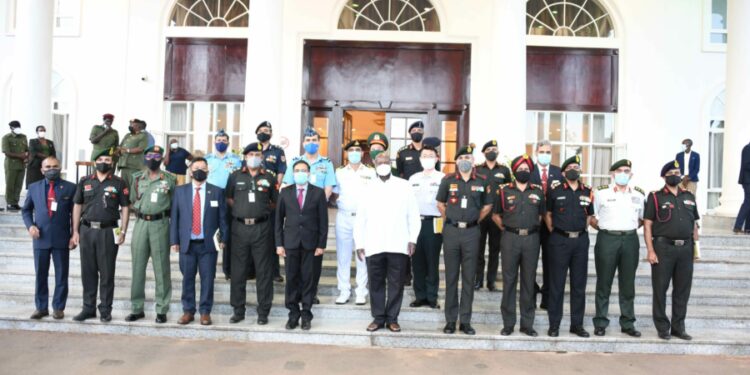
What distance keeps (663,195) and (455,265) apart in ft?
7.78

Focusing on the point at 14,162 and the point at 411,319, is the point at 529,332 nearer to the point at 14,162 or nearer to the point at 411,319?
the point at 411,319

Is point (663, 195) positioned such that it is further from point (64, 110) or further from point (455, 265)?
point (64, 110)

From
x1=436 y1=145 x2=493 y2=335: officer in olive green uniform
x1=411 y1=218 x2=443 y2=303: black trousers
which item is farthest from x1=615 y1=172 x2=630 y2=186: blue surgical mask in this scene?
x1=411 y1=218 x2=443 y2=303: black trousers

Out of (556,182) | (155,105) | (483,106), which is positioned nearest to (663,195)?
(556,182)

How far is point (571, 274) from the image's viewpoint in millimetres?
6195

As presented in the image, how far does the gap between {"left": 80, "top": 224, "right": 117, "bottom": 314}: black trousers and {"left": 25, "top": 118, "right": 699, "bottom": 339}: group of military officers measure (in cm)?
Result: 1

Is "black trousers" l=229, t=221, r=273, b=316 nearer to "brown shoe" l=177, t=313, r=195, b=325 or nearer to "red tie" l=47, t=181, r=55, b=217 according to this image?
"brown shoe" l=177, t=313, r=195, b=325

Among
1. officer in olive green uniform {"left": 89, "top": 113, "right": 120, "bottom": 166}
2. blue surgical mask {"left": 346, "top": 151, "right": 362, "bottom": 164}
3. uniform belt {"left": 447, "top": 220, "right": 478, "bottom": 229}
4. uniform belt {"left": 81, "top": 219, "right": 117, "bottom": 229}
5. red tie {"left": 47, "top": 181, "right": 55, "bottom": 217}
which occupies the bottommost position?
uniform belt {"left": 81, "top": 219, "right": 117, "bottom": 229}

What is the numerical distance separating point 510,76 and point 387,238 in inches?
191

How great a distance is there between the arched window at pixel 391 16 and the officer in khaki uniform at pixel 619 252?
7568mm

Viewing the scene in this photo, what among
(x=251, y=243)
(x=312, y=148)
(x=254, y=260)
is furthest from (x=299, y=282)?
(x=312, y=148)

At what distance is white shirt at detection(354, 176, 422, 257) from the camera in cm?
612

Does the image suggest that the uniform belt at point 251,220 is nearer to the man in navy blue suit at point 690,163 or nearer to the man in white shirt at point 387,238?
the man in white shirt at point 387,238

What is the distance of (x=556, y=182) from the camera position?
20.7 feet
